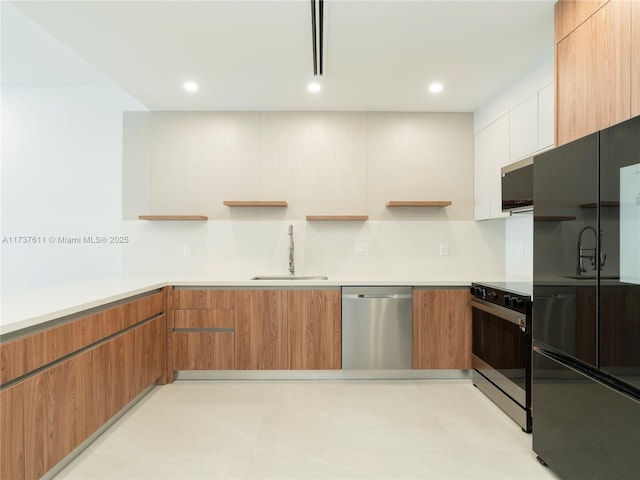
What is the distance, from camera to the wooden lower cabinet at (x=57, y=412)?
1.60 meters

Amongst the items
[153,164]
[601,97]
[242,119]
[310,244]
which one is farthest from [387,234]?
[153,164]

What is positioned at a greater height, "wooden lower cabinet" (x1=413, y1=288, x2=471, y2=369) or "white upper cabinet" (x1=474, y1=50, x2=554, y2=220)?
"white upper cabinet" (x1=474, y1=50, x2=554, y2=220)

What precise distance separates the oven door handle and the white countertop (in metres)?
0.20

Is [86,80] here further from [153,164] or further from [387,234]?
[387,234]

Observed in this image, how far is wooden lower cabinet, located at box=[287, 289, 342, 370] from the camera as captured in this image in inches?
120

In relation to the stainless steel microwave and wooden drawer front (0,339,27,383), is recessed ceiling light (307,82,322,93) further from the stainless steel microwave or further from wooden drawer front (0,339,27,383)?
wooden drawer front (0,339,27,383)

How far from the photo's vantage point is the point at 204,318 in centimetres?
304

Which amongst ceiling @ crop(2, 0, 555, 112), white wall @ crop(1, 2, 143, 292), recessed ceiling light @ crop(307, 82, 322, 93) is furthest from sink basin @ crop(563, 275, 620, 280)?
white wall @ crop(1, 2, 143, 292)

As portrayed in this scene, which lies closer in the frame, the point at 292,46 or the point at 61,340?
the point at 61,340

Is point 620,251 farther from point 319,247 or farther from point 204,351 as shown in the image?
point 204,351

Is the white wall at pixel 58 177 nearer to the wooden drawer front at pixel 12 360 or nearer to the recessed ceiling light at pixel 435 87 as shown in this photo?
the wooden drawer front at pixel 12 360

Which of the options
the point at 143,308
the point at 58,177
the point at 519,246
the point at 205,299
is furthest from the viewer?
the point at 58,177

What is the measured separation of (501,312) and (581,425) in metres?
0.94

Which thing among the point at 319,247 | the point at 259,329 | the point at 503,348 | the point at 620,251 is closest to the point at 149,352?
the point at 259,329
